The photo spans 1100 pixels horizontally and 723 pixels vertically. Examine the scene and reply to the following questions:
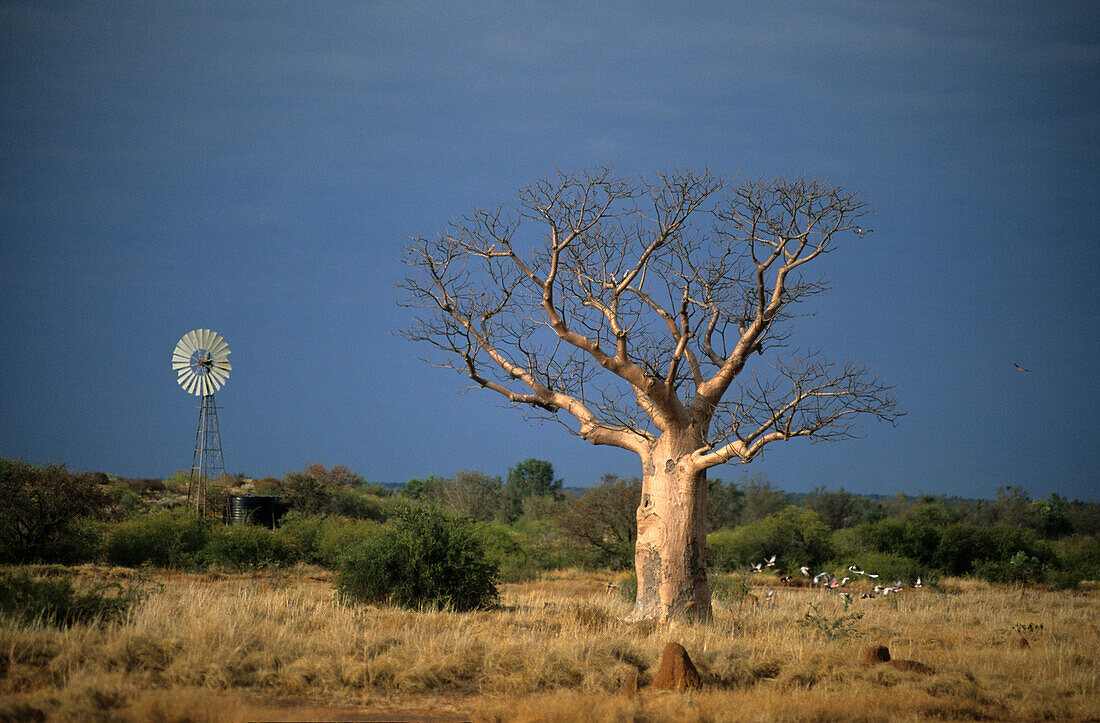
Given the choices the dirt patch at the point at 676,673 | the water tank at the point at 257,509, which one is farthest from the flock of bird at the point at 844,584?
the water tank at the point at 257,509

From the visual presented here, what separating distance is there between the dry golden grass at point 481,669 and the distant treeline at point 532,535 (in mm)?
3480

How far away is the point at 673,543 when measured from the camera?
10992 mm

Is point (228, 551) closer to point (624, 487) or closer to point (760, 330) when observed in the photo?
point (624, 487)

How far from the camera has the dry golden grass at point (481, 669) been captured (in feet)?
21.7

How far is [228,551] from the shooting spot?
18.1 meters

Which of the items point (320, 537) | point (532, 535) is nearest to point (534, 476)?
point (532, 535)

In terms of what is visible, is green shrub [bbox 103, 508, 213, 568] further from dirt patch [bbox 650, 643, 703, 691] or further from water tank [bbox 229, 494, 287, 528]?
dirt patch [bbox 650, 643, 703, 691]

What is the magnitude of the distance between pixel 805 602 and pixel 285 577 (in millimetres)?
10438

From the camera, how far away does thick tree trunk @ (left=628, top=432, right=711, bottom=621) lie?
10.9m

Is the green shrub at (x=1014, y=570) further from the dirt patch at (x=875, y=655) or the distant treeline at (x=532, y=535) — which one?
the dirt patch at (x=875, y=655)

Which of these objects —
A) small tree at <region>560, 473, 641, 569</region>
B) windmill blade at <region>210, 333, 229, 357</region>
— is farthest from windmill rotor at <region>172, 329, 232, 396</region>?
small tree at <region>560, 473, 641, 569</region>

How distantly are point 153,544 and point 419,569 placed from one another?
30.6 ft

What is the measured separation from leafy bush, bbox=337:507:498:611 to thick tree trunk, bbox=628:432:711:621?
2.56 meters

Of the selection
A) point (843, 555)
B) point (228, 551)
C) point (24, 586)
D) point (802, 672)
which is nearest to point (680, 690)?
point (802, 672)
